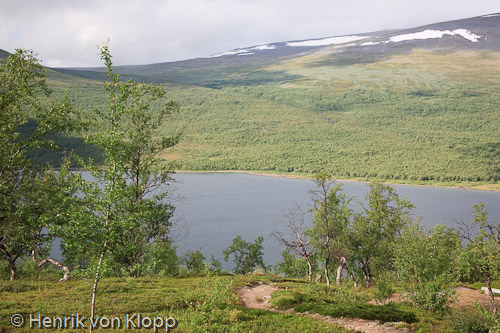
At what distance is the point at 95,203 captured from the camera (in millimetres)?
12094

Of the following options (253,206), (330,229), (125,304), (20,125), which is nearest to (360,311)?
(125,304)

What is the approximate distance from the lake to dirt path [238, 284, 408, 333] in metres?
18.7

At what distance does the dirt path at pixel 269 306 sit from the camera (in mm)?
15992

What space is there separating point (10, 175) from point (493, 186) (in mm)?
137946

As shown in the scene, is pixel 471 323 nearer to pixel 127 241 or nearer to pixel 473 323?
pixel 473 323

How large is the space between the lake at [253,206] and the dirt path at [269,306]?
61.3ft

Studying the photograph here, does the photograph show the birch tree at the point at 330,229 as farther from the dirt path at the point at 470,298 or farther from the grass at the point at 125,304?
the grass at the point at 125,304

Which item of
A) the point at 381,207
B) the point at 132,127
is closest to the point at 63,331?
the point at 132,127

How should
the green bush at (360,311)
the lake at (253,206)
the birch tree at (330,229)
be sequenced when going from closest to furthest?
the green bush at (360,311) → the birch tree at (330,229) → the lake at (253,206)

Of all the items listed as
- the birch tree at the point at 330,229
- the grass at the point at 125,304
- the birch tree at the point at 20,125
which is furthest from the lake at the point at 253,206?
the birch tree at the point at 20,125

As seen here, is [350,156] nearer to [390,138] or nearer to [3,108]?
[390,138]

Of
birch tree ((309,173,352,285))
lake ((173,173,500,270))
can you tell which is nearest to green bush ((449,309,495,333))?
birch tree ((309,173,352,285))

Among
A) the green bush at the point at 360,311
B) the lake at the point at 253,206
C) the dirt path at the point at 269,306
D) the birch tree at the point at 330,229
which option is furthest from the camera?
the lake at the point at 253,206

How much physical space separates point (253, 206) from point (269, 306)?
74.1m
